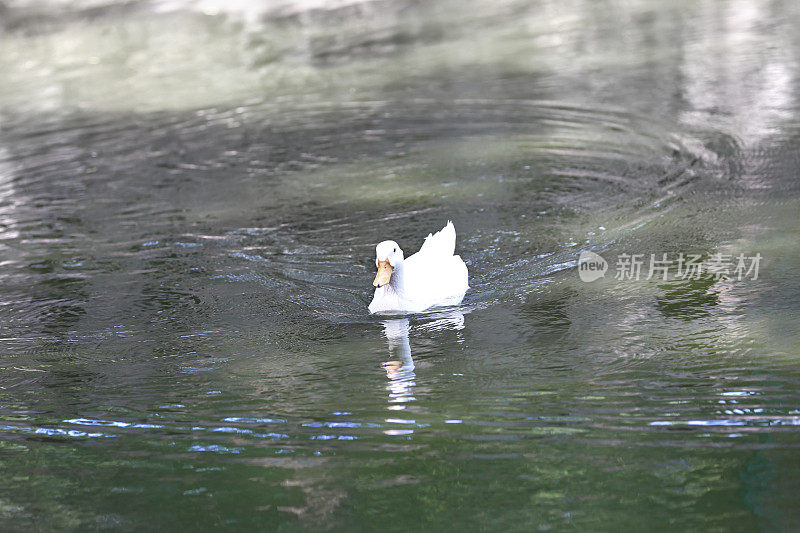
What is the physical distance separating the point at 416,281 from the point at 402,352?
0.75m

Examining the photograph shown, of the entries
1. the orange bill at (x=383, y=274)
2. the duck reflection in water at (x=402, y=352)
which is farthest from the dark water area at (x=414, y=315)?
the orange bill at (x=383, y=274)

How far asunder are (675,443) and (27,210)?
6.70m

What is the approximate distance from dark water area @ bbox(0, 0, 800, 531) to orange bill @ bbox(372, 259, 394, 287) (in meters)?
0.34

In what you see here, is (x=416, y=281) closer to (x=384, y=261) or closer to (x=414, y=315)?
(x=414, y=315)

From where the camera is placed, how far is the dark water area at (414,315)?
4.29 metres

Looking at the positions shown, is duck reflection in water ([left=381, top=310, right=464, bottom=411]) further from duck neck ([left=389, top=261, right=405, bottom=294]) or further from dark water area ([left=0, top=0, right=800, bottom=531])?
duck neck ([left=389, top=261, right=405, bottom=294])

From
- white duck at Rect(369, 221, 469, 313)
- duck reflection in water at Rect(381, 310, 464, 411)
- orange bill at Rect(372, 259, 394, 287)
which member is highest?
orange bill at Rect(372, 259, 394, 287)

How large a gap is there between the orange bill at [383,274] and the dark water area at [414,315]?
0.34 metres

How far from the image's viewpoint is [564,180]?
27.6 ft

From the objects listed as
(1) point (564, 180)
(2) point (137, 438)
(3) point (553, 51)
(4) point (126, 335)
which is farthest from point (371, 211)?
(3) point (553, 51)

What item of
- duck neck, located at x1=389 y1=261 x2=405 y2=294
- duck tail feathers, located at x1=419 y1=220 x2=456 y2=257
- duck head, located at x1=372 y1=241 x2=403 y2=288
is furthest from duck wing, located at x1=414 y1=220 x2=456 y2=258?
duck head, located at x1=372 y1=241 x2=403 y2=288

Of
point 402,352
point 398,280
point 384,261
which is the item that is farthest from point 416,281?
point 402,352

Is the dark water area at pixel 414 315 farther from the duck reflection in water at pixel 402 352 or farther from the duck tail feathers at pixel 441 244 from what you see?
the duck tail feathers at pixel 441 244

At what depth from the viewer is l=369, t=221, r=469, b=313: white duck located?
19.9 ft
